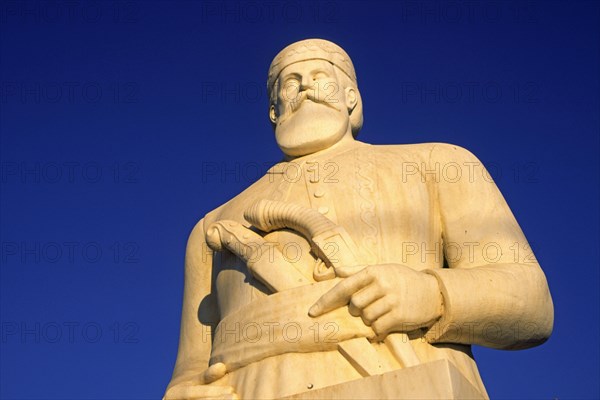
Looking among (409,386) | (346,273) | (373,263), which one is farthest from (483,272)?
(409,386)

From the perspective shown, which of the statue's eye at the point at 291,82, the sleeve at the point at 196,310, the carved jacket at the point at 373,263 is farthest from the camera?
the statue's eye at the point at 291,82

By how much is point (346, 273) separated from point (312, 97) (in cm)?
191

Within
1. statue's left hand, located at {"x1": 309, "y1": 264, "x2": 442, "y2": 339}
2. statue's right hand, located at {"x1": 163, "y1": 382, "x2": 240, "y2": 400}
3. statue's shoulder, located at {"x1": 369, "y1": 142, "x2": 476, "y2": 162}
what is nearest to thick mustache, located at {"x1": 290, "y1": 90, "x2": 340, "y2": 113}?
statue's shoulder, located at {"x1": 369, "y1": 142, "x2": 476, "y2": 162}

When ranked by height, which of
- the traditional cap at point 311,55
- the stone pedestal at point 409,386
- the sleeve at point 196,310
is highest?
the traditional cap at point 311,55

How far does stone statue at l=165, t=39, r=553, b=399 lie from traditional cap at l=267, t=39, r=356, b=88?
0.08ft

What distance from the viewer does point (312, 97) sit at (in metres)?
7.64

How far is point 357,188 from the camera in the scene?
6.88 m

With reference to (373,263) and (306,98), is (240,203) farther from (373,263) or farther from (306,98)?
(373,263)

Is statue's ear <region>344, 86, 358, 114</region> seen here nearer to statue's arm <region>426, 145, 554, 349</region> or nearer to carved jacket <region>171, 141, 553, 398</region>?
carved jacket <region>171, 141, 553, 398</region>

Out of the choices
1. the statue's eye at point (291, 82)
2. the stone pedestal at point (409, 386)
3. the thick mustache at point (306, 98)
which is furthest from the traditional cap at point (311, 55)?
the stone pedestal at point (409, 386)

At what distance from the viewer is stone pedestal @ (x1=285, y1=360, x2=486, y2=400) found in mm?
5316

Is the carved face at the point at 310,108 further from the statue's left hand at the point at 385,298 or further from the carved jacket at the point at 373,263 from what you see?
the statue's left hand at the point at 385,298

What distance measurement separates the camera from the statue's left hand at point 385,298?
19.4 feet

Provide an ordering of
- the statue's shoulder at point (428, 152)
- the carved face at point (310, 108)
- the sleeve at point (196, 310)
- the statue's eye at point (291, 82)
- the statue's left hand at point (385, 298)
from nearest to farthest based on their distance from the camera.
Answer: the statue's left hand at point (385, 298)
the statue's shoulder at point (428, 152)
the sleeve at point (196, 310)
the carved face at point (310, 108)
the statue's eye at point (291, 82)
